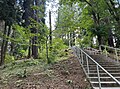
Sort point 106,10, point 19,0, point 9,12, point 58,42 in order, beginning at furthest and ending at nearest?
point 19,0, point 106,10, point 9,12, point 58,42

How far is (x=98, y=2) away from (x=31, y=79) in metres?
8.77

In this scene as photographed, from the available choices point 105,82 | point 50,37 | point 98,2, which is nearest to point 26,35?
point 50,37

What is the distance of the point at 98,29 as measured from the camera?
13.8 meters

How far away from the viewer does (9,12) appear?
472 inches

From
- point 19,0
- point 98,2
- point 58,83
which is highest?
point 19,0

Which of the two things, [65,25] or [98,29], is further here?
[98,29]

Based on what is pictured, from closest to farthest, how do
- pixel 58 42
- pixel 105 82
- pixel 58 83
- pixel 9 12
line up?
pixel 105 82, pixel 58 83, pixel 58 42, pixel 9 12

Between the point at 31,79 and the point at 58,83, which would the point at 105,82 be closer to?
the point at 58,83

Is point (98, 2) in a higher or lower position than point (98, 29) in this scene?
higher

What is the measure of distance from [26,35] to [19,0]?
6.93 m

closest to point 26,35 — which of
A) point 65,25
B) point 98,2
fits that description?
point 65,25

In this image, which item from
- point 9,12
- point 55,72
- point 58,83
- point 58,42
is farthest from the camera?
point 9,12

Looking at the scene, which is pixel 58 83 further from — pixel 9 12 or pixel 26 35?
pixel 9 12

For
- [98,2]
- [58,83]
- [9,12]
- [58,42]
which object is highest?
[98,2]
